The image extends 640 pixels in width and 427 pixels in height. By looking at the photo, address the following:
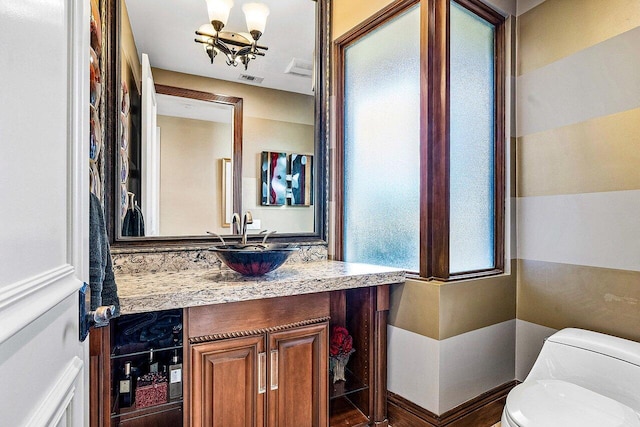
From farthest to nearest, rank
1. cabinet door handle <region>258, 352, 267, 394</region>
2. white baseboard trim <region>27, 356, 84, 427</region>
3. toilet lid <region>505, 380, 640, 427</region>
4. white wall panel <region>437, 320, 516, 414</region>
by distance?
white wall panel <region>437, 320, 516, 414</region> → cabinet door handle <region>258, 352, 267, 394</region> → toilet lid <region>505, 380, 640, 427</region> → white baseboard trim <region>27, 356, 84, 427</region>

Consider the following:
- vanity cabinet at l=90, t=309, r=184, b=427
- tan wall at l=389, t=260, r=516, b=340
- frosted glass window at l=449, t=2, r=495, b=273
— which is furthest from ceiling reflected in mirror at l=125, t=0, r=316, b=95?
tan wall at l=389, t=260, r=516, b=340

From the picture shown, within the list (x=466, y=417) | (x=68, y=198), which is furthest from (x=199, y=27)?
(x=466, y=417)

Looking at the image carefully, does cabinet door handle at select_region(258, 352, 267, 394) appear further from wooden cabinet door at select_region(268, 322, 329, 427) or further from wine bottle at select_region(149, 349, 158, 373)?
wine bottle at select_region(149, 349, 158, 373)

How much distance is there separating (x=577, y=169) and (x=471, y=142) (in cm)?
55

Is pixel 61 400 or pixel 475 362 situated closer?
pixel 61 400

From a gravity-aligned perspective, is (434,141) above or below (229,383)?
above

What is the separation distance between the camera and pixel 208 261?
6.35ft

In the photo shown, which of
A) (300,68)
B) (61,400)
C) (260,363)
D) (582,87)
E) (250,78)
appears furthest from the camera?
(300,68)

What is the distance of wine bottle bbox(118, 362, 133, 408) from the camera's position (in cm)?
145

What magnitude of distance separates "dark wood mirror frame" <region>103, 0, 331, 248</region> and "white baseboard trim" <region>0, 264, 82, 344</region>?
1.12 metres

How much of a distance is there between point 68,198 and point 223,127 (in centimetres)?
135

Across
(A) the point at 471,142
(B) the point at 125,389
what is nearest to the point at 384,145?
(A) the point at 471,142

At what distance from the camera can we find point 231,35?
6.61ft

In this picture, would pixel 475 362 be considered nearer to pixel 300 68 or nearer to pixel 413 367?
pixel 413 367
